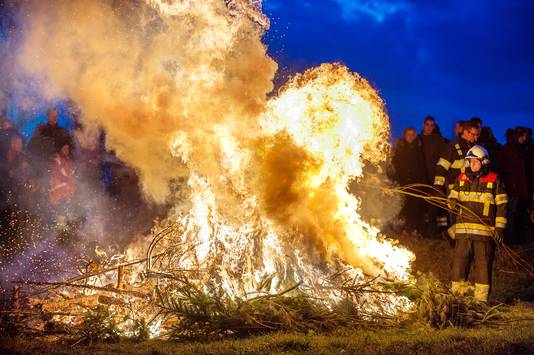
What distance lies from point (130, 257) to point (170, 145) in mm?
1576

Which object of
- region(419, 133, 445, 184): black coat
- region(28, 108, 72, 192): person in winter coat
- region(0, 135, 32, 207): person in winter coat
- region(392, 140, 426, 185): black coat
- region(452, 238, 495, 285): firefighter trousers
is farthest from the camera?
region(419, 133, 445, 184): black coat

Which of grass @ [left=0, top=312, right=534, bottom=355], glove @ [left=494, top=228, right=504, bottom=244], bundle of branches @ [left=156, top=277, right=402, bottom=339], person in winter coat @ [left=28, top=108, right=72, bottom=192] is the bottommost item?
grass @ [left=0, top=312, right=534, bottom=355]

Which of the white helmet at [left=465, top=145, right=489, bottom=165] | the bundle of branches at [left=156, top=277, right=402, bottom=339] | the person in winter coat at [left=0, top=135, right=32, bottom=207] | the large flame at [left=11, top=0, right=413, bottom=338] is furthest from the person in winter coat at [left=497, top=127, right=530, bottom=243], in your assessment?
the person in winter coat at [left=0, top=135, right=32, bottom=207]

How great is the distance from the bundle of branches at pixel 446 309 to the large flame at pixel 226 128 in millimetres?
533

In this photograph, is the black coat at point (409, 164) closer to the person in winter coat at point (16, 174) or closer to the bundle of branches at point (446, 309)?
the bundle of branches at point (446, 309)

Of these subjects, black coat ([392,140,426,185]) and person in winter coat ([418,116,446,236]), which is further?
person in winter coat ([418,116,446,236])

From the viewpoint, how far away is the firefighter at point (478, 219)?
26.5 ft

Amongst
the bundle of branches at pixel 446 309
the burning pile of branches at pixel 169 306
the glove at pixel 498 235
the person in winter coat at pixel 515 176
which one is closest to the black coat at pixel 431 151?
the person in winter coat at pixel 515 176

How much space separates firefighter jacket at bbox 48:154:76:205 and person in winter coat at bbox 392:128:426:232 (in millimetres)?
6121

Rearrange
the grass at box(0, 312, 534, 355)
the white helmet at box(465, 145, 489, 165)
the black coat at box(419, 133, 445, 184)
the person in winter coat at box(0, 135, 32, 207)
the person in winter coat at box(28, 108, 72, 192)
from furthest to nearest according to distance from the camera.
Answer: the black coat at box(419, 133, 445, 184)
the person in winter coat at box(28, 108, 72, 192)
the person in winter coat at box(0, 135, 32, 207)
the white helmet at box(465, 145, 489, 165)
the grass at box(0, 312, 534, 355)

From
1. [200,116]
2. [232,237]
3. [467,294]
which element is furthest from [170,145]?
[467,294]

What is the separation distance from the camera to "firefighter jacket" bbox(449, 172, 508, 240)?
320 inches

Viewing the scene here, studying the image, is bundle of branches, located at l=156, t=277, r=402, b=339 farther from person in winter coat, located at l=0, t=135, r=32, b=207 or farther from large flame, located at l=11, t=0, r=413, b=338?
person in winter coat, located at l=0, t=135, r=32, b=207

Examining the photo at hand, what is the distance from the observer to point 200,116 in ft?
24.9
